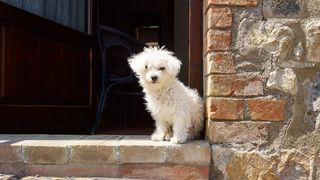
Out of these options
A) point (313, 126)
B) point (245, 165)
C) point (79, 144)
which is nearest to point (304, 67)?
point (313, 126)

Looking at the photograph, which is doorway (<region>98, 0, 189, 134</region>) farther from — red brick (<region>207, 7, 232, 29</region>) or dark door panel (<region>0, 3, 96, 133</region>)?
red brick (<region>207, 7, 232, 29</region>)

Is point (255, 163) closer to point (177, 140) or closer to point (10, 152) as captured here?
point (177, 140)

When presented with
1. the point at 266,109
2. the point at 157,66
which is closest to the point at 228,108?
the point at 266,109

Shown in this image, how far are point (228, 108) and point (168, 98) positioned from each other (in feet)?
1.11

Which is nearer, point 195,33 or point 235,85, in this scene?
point 235,85

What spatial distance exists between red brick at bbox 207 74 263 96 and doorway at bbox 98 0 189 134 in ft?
7.54

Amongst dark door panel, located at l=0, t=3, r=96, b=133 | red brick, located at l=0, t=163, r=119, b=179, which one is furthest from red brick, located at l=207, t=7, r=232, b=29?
dark door panel, located at l=0, t=3, r=96, b=133

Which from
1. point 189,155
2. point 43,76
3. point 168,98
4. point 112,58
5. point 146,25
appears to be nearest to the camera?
point 189,155

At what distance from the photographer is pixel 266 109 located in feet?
7.40

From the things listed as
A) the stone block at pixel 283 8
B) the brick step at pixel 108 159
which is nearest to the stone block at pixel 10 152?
the brick step at pixel 108 159

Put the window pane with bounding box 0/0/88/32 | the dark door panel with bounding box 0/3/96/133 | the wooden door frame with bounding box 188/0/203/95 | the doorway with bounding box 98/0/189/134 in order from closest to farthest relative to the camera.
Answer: the wooden door frame with bounding box 188/0/203/95 < the dark door panel with bounding box 0/3/96/133 < the window pane with bounding box 0/0/88/32 < the doorway with bounding box 98/0/189/134

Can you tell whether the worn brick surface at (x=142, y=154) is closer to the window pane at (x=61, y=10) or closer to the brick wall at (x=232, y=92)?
the brick wall at (x=232, y=92)

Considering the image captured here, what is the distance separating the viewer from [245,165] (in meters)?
2.26

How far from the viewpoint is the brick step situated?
2.24 metres
